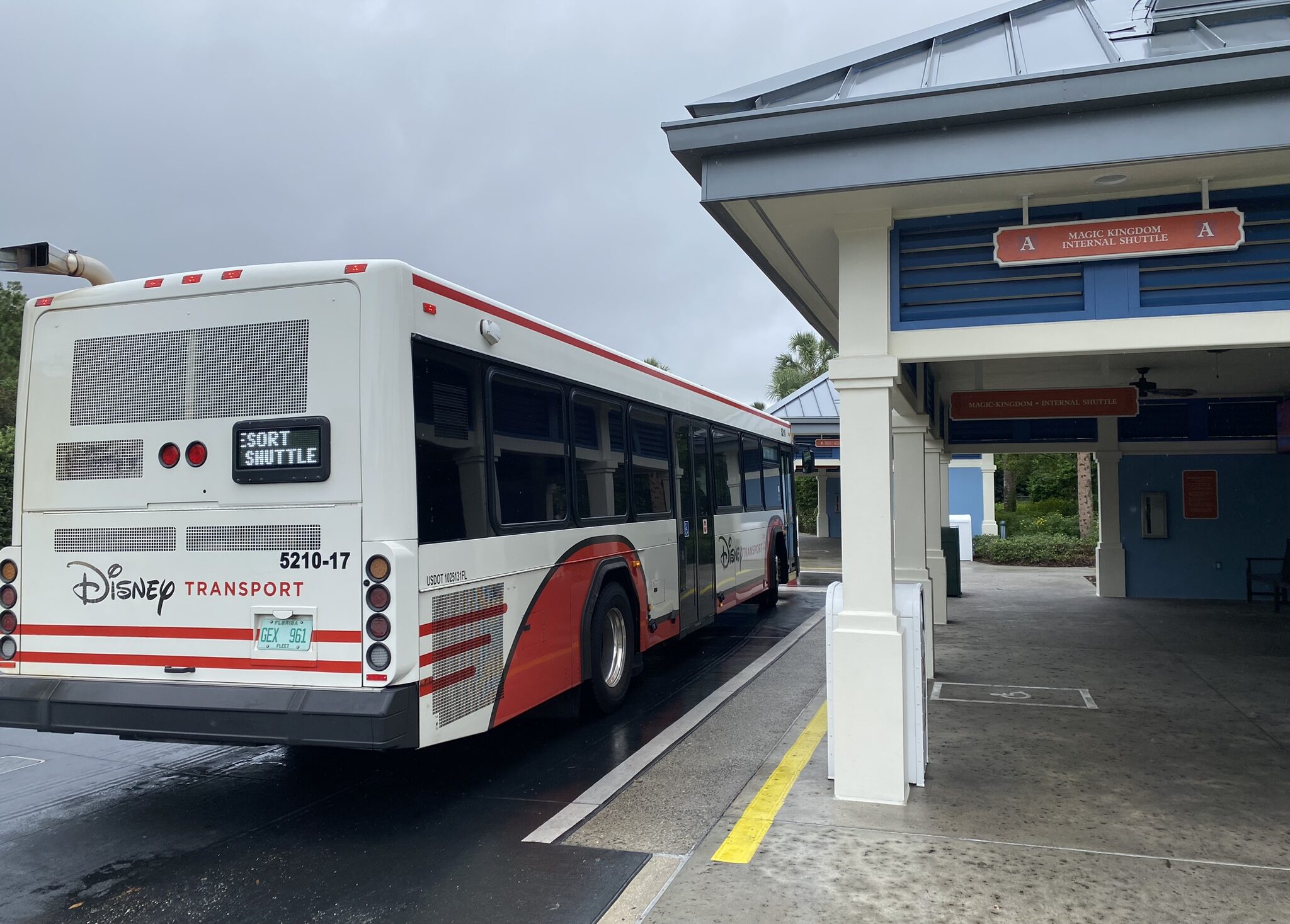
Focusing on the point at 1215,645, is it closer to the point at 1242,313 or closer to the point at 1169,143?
the point at 1242,313

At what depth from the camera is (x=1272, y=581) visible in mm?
13203

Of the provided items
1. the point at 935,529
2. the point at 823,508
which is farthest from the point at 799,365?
the point at 935,529

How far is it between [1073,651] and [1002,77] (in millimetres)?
7491

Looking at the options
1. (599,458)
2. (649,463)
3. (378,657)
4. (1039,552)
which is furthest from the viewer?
(1039,552)

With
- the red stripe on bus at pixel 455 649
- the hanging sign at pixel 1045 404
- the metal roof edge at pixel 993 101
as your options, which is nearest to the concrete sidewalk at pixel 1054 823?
the red stripe on bus at pixel 455 649

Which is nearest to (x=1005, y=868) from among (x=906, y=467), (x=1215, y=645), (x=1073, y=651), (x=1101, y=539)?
(x=906, y=467)

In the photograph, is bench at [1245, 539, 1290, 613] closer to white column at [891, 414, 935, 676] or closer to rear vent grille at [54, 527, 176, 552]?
white column at [891, 414, 935, 676]

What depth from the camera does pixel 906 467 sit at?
30.4 feet

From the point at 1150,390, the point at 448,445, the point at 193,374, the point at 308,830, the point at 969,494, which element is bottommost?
the point at 308,830

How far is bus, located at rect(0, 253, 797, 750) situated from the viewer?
4781 mm

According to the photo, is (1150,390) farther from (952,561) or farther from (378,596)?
(378,596)

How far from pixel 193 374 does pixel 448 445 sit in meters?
1.45

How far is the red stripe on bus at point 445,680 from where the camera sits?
486cm

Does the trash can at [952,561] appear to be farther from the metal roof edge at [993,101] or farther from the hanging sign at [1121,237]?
the metal roof edge at [993,101]
